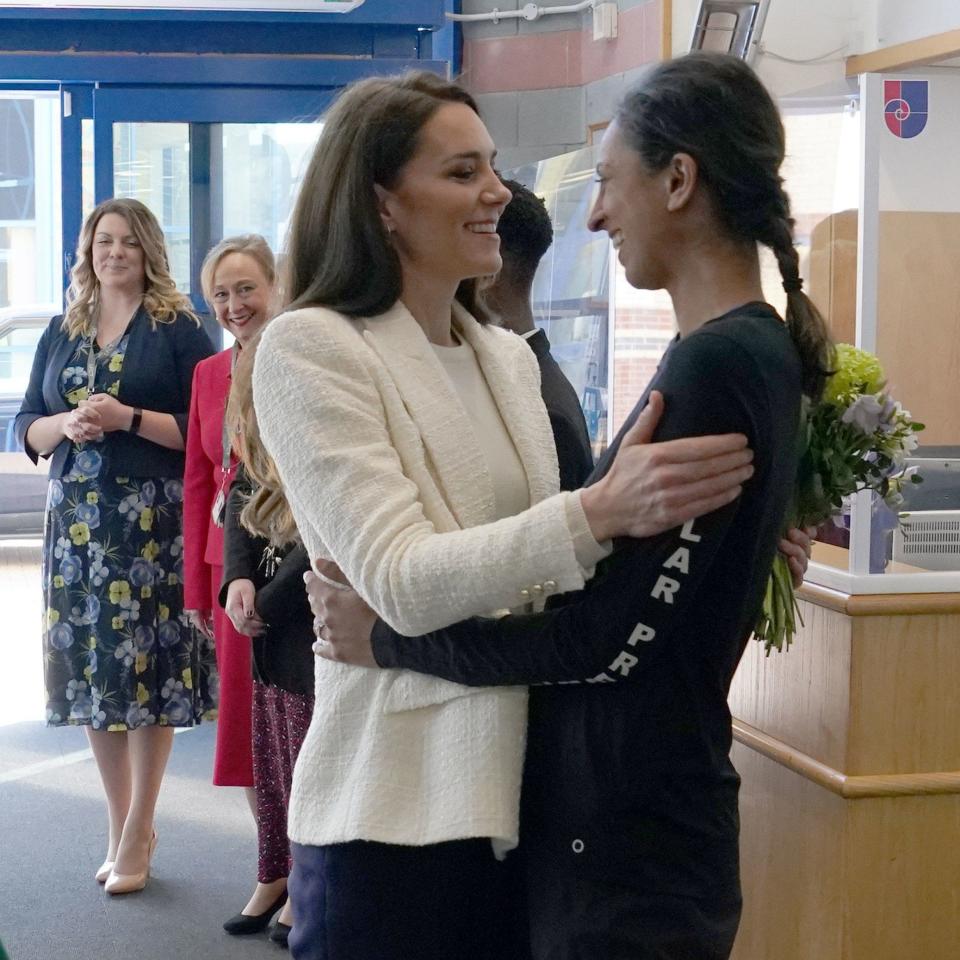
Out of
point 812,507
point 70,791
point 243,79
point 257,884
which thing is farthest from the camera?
point 243,79

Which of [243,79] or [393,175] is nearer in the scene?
[393,175]

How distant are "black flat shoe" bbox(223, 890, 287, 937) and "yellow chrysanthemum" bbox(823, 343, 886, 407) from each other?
7.16 ft

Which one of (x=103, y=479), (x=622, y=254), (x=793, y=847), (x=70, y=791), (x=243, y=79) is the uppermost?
(x=243, y=79)

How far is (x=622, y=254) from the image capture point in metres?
1.38

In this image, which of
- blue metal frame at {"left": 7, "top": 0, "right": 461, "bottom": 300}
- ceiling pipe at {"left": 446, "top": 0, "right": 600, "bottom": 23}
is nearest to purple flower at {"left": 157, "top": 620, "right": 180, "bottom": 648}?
blue metal frame at {"left": 7, "top": 0, "right": 461, "bottom": 300}

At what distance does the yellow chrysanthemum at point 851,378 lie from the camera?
162cm

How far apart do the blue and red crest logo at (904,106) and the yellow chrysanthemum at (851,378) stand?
1122 mm

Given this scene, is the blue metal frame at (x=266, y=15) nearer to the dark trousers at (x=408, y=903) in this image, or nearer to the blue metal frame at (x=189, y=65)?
A: the blue metal frame at (x=189, y=65)

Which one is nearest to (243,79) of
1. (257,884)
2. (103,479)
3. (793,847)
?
(103,479)

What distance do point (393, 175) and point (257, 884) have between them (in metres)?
2.43

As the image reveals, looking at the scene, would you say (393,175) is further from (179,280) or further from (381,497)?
(179,280)

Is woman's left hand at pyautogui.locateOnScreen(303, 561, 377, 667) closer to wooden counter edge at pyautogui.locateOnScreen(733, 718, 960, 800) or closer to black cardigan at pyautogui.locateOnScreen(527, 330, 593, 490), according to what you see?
black cardigan at pyautogui.locateOnScreen(527, 330, 593, 490)

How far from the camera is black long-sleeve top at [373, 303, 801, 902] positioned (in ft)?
4.04

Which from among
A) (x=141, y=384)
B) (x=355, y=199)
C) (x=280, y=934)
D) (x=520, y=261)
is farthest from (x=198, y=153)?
(x=355, y=199)
